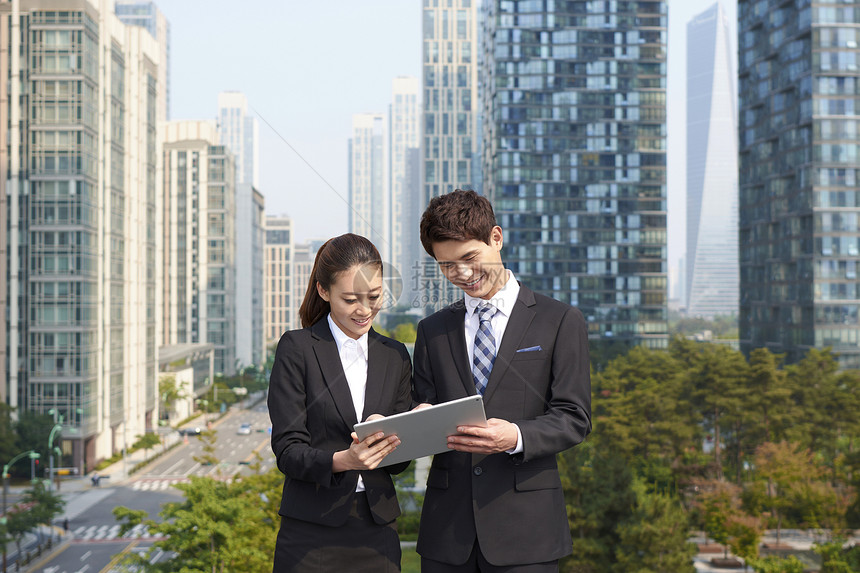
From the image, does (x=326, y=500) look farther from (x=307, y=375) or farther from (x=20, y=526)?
(x=20, y=526)

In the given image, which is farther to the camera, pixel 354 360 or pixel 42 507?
pixel 42 507

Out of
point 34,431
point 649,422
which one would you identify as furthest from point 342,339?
point 34,431

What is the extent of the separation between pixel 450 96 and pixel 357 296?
6256 centimetres

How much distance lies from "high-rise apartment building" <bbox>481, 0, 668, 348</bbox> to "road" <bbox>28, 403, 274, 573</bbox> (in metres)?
16.1

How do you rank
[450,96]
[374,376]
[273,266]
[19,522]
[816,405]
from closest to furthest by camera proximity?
[374,376] < [19,522] < [816,405] < [273,266] < [450,96]

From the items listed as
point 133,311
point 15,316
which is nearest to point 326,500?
point 15,316

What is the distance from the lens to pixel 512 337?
202 centimetres

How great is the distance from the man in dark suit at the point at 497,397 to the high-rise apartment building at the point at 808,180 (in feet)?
95.2

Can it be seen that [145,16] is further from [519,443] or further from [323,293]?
[519,443]

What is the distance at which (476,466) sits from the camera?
1974 millimetres

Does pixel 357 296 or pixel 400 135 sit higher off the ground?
pixel 400 135

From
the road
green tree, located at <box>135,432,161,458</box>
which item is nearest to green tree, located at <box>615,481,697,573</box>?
the road

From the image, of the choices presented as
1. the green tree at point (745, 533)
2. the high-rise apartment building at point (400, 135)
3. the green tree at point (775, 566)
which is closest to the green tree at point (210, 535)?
the green tree at point (775, 566)

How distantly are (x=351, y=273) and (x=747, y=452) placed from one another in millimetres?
20622
